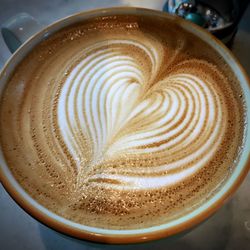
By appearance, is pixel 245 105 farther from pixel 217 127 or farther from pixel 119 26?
pixel 119 26

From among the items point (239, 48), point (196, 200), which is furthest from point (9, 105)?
point (239, 48)

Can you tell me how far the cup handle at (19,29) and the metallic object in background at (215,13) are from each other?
0.46 metres

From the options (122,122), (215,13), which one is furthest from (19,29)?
(215,13)

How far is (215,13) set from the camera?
1217 mm

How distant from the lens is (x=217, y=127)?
855mm

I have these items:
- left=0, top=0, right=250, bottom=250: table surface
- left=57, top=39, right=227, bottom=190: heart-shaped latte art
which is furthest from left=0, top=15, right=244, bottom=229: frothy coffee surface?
left=0, top=0, right=250, bottom=250: table surface

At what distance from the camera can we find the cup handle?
99 centimetres

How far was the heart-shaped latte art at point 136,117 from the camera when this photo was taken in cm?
79

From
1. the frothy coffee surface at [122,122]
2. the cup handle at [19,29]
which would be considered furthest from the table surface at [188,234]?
the cup handle at [19,29]

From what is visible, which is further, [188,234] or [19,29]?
[19,29]

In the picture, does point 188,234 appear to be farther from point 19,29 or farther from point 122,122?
point 19,29

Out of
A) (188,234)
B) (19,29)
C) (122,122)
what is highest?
(19,29)

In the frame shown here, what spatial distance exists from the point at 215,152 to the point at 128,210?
228 millimetres

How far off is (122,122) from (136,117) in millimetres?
35
